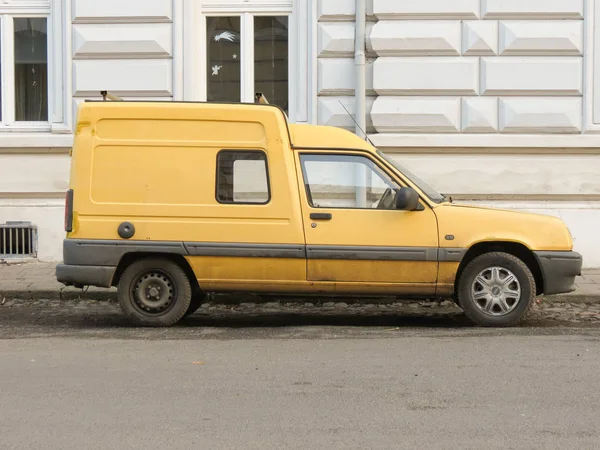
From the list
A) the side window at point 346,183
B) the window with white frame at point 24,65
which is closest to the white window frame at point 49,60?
the window with white frame at point 24,65

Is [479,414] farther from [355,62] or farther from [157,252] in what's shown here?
[355,62]

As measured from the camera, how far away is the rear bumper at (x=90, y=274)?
29.3ft

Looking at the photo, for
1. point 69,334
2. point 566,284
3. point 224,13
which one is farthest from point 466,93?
point 69,334

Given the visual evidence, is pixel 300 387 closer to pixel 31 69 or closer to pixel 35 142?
pixel 35 142

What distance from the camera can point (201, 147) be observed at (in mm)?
8922

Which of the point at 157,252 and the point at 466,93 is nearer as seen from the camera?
the point at 157,252

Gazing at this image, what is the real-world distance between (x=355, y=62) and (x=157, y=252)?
18.5 ft

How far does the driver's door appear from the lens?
28.8 ft

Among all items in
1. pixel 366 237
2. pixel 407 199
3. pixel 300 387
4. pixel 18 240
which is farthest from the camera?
pixel 18 240

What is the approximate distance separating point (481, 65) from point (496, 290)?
216 inches

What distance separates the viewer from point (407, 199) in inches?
340

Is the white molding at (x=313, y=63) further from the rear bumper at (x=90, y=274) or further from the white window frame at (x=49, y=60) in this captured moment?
the rear bumper at (x=90, y=274)

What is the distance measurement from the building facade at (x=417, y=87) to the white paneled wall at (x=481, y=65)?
0.01m

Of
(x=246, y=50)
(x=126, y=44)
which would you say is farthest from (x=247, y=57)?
(x=126, y=44)
